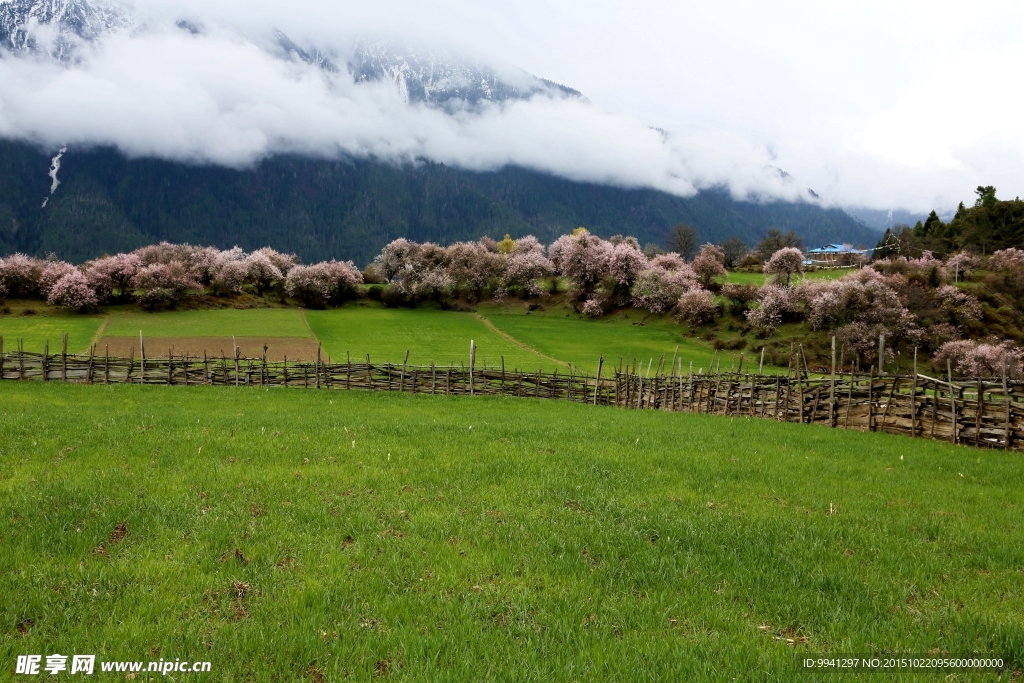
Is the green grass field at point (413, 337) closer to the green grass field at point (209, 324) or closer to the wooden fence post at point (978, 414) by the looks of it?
the green grass field at point (209, 324)

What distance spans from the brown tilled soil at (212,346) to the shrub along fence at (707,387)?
14025mm

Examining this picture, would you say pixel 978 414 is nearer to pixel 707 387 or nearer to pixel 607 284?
pixel 707 387

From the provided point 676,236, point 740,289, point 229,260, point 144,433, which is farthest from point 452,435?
point 676,236

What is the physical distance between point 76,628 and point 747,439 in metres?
14.8

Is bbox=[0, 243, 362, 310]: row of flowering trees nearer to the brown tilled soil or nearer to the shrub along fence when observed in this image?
the brown tilled soil

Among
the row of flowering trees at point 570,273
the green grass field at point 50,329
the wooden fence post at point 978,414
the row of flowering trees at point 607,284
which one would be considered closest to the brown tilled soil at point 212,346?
the green grass field at point 50,329

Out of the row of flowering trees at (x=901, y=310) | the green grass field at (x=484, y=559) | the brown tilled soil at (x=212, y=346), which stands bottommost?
the brown tilled soil at (x=212, y=346)

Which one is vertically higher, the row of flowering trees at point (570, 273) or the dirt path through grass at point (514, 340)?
the row of flowering trees at point (570, 273)

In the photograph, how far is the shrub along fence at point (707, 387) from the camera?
16891 millimetres

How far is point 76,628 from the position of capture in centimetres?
454

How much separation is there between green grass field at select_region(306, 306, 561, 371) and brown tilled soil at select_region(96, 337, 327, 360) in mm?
2457

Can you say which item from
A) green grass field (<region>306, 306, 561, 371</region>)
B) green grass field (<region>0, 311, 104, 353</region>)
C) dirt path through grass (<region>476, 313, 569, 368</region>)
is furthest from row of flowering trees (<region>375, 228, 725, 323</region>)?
green grass field (<region>0, 311, 104, 353</region>)

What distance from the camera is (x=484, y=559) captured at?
6086 millimetres

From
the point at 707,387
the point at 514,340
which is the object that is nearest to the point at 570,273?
the point at 514,340
